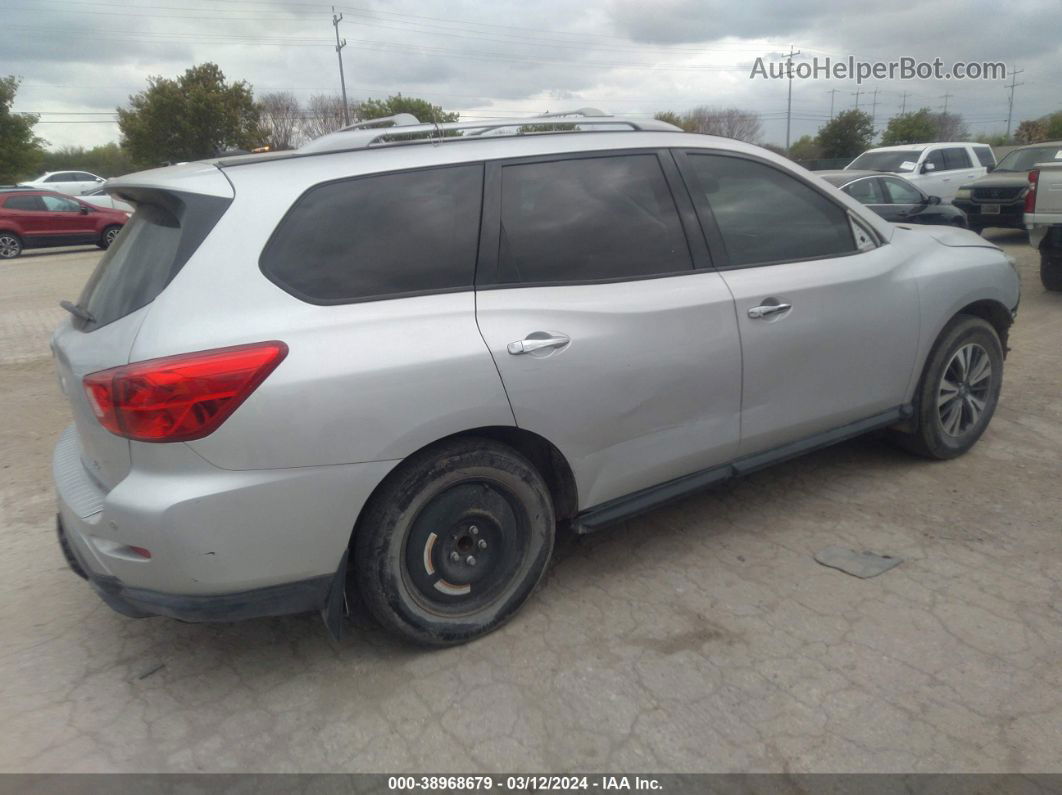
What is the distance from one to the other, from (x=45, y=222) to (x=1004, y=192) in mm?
19574

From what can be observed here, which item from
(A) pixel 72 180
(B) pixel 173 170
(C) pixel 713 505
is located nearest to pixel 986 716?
(C) pixel 713 505

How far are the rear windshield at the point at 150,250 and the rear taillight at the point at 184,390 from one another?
0.30 metres

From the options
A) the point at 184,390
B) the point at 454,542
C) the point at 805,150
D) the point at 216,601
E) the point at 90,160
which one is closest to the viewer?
the point at 184,390

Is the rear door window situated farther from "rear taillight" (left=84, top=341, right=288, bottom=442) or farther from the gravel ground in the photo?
"rear taillight" (left=84, top=341, right=288, bottom=442)

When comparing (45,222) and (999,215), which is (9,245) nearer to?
(45,222)

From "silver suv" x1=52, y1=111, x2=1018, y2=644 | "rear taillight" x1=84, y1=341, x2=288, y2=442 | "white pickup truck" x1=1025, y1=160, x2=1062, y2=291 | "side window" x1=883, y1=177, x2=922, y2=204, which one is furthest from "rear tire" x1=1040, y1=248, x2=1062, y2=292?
"rear taillight" x1=84, y1=341, x2=288, y2=442

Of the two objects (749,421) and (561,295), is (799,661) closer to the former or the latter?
(749,421)

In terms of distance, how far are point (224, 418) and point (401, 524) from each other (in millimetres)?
692

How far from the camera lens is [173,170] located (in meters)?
Answer: 3.12

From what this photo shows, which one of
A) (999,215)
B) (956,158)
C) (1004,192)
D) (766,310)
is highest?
(956,158)

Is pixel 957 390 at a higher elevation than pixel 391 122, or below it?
below

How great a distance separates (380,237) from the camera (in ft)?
9.48

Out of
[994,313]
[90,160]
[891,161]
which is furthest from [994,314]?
[90,160]

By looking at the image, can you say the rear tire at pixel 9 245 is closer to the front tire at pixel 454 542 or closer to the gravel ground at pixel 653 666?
the gravel ground at pixel 653 666
